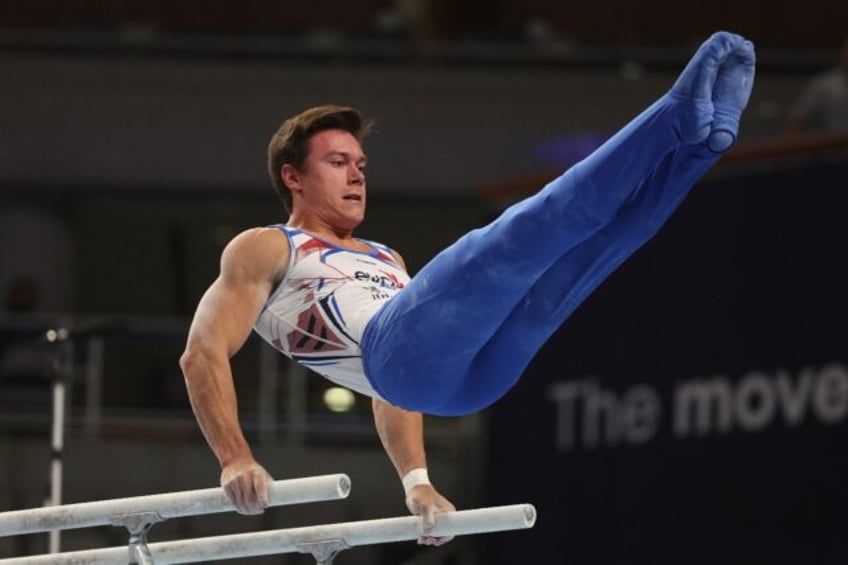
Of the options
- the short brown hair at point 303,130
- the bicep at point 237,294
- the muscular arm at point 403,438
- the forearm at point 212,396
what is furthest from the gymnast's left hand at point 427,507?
the short brown hair at point 303,130

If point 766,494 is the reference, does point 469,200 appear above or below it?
above

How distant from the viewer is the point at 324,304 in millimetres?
4816

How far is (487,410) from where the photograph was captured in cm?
784

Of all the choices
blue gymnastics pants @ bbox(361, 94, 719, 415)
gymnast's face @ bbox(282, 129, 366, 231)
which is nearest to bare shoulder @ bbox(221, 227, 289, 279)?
gymnast's face @ bbox(282, 129, 366, 231)

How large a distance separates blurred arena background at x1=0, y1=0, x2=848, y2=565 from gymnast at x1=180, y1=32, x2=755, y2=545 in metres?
1.79

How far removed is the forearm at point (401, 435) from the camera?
4.97 m

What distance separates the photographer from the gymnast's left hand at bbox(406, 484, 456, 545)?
464cm

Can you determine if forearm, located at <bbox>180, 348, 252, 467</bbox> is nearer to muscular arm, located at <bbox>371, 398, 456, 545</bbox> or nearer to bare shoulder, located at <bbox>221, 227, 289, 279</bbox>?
bare shoulder, located at <bbox>221, 227, 289, 279</bbox>

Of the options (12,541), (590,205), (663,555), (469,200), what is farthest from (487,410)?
(590,205)

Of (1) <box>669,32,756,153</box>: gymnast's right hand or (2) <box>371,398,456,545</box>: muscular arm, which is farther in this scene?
(2) <box>371,398,456,545</box>: muscular arm

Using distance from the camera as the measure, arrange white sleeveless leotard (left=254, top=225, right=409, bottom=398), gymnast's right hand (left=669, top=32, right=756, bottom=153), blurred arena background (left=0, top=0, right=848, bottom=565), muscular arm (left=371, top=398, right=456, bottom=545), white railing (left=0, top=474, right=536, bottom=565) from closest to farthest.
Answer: gymnast's right hand (left=669, top=32, right=756, bottom=153)
white railing (left=0, top=474, right=536, bottom=565)
white sleeveless leotard (left=254, top=225, right=409, bottom=398)
muscular arm (left=371, top=398, right=456, bottom=545)
blurred arena background (left=0, top=0, right=848, bottom=565)

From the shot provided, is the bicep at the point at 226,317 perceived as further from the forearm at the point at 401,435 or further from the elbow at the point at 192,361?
the forearm at the point at 401,435

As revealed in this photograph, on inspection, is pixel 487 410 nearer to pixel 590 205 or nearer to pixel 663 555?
pixel 663 555

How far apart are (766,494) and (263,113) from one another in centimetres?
448
